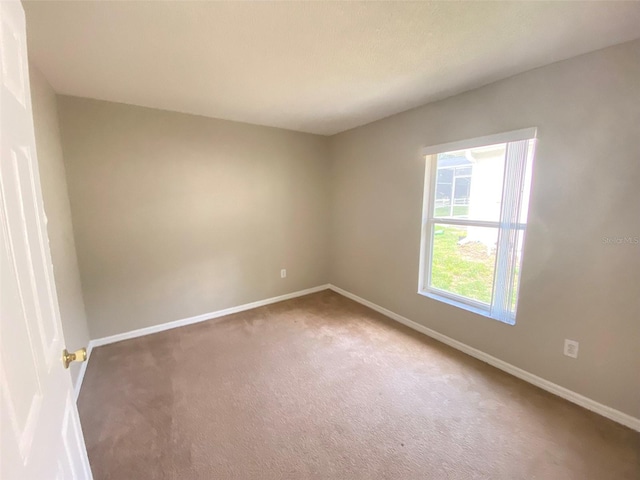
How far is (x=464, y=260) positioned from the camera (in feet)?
8.56

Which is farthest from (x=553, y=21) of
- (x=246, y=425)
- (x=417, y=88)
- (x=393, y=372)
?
(x=246, y=425)

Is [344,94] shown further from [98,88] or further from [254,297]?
[254,297]

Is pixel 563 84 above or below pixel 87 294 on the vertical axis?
above

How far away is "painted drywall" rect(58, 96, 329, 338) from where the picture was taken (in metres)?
2.55

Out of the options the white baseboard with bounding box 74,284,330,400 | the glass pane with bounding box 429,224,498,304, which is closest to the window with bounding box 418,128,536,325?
the glass pane with bounding box 429,224,498,304

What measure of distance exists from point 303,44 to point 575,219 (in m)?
2.09

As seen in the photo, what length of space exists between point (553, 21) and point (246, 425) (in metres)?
2.87

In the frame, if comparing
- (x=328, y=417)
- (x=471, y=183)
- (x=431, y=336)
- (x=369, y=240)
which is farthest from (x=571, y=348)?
(x=369, y=240)

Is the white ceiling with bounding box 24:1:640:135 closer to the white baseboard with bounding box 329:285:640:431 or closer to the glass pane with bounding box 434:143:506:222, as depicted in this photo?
the glass pane with bounding box 434:143:506:222

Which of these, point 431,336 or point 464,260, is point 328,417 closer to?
point 431,336

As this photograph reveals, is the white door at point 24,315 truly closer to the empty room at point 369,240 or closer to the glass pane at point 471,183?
the empty room at point 369,240

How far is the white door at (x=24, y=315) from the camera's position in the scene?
0.51m

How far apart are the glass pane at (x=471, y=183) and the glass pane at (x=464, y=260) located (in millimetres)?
147

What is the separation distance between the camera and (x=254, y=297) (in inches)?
142
